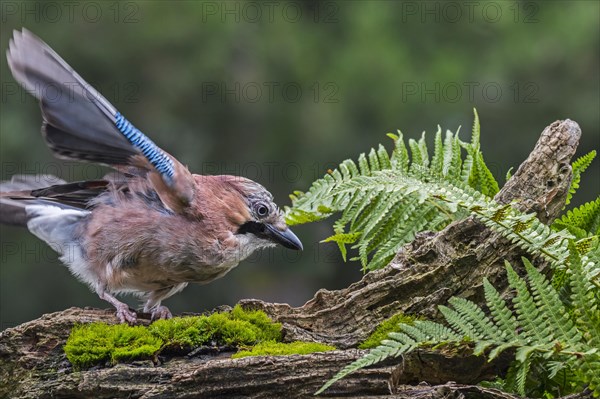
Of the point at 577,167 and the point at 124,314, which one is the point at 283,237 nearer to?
the point at 124,314

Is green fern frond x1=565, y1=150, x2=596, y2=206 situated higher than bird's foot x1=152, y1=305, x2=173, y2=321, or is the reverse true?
green fern frond x1=565, y1=150, x2=596, y2=206

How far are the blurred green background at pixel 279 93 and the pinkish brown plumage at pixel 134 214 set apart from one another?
7140mm

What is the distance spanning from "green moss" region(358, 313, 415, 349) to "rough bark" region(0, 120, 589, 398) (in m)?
0.04

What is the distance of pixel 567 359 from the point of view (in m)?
3.47

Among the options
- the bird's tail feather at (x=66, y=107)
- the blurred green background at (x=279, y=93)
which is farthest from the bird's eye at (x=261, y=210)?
the blurred green background at (x=279, y=93)

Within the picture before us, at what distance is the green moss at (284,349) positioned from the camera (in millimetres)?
3727

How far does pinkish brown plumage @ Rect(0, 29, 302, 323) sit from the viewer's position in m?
4.77

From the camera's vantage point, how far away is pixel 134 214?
17.1ft

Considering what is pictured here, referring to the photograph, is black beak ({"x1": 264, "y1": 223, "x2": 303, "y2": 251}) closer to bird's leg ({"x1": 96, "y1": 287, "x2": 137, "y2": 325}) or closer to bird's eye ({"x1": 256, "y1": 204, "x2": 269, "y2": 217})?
bird's eye ({"x1": 256, "y1": 204, "x2": 269, "y2": 217})

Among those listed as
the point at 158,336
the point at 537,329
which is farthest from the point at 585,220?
the point at 158,336

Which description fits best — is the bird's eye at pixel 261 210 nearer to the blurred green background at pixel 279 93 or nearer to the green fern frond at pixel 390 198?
the green fern frond at pixel 390 198

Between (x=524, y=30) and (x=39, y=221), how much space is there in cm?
1197

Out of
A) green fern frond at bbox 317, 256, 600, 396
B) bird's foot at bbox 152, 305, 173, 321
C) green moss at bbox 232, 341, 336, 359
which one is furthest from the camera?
bird's foot at bbox 152, 305, 173, 321

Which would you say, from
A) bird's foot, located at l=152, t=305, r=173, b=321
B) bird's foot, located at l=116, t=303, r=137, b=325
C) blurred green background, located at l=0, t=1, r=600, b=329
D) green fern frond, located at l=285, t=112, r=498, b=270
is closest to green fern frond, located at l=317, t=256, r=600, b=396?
green fern frond, located at l=285, t=112, r=498, b=270
